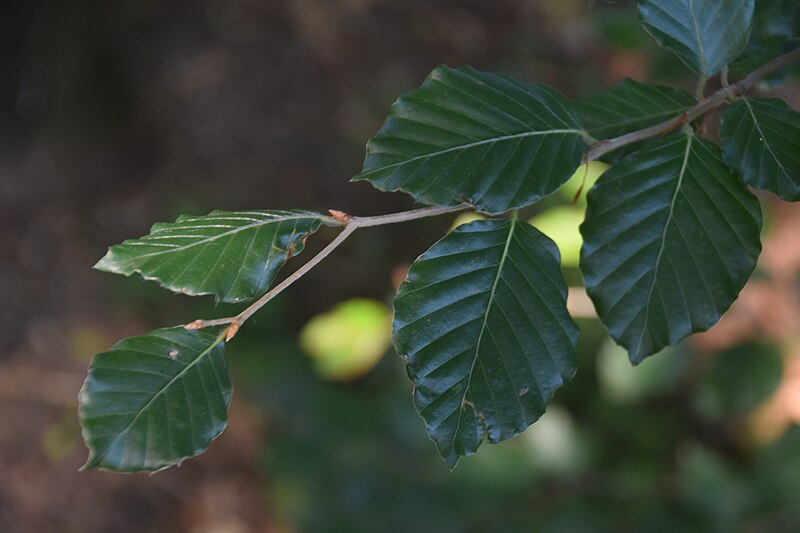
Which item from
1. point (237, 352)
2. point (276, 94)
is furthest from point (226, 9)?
point (237, 352)

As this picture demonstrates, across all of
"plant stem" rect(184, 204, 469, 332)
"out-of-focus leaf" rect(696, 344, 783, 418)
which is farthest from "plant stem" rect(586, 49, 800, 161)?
"out-of-focus leaf" rect(696, 344, 783, 418)

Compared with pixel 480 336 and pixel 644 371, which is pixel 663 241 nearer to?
pixel 480 336

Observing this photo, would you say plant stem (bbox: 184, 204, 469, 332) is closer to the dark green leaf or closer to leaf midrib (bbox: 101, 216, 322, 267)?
leaf midrib (bbox: 101, 216, 322, 267)

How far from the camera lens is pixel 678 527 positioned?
5.30 ft

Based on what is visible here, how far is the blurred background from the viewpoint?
1.66 meters

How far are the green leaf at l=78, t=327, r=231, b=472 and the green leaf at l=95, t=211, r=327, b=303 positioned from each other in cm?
6

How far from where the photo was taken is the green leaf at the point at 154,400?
24.3 inches

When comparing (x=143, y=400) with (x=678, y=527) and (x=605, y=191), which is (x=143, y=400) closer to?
(x=605, y=191)

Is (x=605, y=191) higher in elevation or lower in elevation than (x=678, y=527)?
higher

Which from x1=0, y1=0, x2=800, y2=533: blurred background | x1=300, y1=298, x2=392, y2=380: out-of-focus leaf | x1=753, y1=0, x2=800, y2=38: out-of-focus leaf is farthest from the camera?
x1=0, y1=0, x2=800, y2=533: blurred background

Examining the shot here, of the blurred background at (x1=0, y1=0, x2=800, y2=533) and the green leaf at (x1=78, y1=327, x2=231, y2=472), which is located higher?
the green leaf at (x1=78, y1=327, x2=231, y2=472)

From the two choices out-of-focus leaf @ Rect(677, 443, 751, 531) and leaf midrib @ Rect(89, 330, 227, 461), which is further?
out-of-focus leaf @ Rect(677, 443, 751, 531)

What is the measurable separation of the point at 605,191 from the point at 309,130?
2524 millimetres

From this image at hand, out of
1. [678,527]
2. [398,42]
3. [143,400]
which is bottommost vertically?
[678,527]
